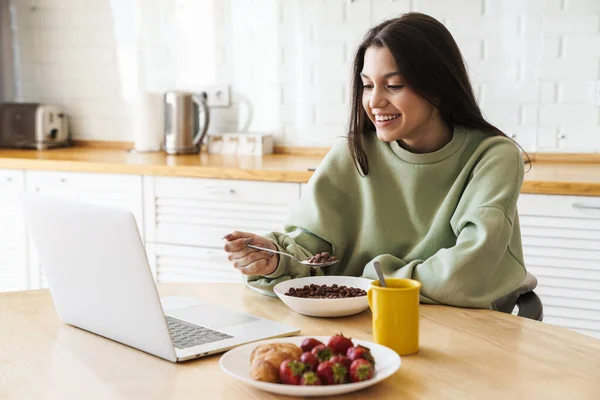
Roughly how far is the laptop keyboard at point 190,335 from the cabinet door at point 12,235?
2.29 m

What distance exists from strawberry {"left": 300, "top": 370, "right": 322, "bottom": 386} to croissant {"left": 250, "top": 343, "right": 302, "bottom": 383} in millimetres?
44

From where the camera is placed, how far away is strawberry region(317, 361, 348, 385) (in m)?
1.03

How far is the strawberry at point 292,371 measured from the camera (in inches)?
40.6

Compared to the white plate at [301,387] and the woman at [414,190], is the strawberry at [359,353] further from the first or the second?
the woman at [414,190]

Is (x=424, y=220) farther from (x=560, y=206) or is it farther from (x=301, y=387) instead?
(x=560, y=206)

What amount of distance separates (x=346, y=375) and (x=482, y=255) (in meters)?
0.59

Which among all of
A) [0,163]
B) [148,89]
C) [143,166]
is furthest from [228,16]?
[0,163]

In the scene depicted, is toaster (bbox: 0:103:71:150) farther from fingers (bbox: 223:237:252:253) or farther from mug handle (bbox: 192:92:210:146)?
fingers (bbox: 223:237:252:253)

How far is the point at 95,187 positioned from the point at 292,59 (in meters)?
1.02

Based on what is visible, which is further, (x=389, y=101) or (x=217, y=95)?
(x=217, y=95)

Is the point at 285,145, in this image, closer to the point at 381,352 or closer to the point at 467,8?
the point at 467,8

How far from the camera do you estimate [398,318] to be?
4.01ft

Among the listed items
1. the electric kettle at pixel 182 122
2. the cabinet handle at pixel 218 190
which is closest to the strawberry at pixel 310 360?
the cabinet handle at pixel 218 190

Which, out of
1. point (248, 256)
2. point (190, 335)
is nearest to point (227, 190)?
point (248, 256)
